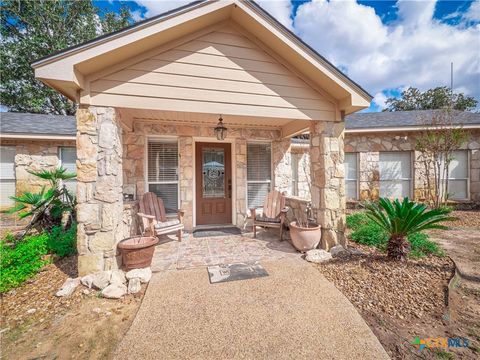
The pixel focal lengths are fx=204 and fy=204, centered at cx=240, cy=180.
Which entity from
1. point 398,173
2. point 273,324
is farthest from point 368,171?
point 273,324

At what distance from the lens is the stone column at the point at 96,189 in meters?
2.66

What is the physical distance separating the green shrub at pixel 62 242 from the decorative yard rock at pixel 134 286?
5.50 ft

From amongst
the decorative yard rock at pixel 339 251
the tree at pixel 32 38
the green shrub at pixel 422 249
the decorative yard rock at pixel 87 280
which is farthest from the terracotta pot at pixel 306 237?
the tree at pixel 32 38

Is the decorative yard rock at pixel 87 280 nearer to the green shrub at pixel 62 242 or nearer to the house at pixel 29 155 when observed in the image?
the green shrub at pixel 62 242

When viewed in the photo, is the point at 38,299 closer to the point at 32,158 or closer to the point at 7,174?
the point at 32,158

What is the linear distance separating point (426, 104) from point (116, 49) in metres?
24.8

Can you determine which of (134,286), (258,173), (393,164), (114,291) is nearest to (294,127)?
(258,173)

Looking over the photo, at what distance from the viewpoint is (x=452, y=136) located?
627 cm

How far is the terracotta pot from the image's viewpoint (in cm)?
346

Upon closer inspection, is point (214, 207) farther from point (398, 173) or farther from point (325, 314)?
point (398, 173)

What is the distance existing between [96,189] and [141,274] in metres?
1.27

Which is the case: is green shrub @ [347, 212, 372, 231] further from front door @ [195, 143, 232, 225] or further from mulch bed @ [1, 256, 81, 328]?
mulch bed @ [1, 256, 81, 328]
